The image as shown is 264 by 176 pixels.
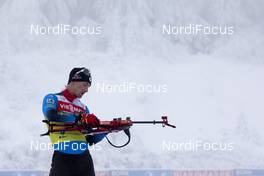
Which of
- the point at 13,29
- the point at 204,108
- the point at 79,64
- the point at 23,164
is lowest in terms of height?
the point at 23,164

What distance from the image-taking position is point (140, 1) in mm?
6352

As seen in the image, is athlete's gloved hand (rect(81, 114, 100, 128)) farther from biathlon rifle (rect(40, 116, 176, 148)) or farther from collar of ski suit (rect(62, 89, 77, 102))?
collar of ski suit (rect(62, 89, 77, 102))

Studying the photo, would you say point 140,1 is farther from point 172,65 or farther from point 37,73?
point 37,73

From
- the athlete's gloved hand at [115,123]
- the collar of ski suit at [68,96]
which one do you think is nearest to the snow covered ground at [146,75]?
the collar of ski suit at [68,96]

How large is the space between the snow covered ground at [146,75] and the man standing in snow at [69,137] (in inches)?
109

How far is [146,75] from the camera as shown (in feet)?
20.2

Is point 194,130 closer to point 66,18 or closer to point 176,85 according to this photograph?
point 176,85

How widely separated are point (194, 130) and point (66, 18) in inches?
69.0

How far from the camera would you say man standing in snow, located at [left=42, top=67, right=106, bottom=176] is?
10.1 feet

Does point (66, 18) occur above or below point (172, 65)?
above

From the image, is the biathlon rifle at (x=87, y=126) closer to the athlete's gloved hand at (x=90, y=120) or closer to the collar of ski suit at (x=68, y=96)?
the athlete's gloved hand at (x=90, y=120)

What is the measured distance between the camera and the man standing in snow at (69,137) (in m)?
3.08

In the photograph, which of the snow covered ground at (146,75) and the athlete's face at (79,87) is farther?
the snow covered ground at (146,75)

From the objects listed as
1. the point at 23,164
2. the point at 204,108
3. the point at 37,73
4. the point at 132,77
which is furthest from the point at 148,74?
the point at 23,164
